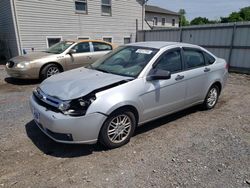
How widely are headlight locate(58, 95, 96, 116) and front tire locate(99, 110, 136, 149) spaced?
1.27ft

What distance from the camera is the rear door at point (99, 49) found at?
8.22m

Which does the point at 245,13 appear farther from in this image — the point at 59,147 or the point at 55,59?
the point at 59,147

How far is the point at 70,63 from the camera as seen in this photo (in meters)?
7.66

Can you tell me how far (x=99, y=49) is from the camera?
8422 millimetres

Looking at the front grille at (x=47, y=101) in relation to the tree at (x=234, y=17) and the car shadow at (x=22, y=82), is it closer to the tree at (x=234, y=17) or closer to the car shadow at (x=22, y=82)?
the car shadow at (x=22, y=82)

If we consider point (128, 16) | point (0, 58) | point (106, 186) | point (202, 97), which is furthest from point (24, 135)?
point (128, 16)

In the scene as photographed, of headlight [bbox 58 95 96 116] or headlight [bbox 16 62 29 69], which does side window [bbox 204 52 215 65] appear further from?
headlight [bbox 16 62 29 69]

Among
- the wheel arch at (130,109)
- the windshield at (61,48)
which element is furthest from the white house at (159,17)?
the wheel arch at (130,109)

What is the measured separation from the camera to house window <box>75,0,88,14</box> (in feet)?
41.5

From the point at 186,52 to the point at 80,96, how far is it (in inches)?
95.2

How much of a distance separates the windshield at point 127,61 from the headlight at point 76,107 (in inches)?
37.1

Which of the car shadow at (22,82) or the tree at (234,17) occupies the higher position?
the tree at (234,17)

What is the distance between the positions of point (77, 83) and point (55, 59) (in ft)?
14.6

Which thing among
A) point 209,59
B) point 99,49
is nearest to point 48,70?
point 99,49
